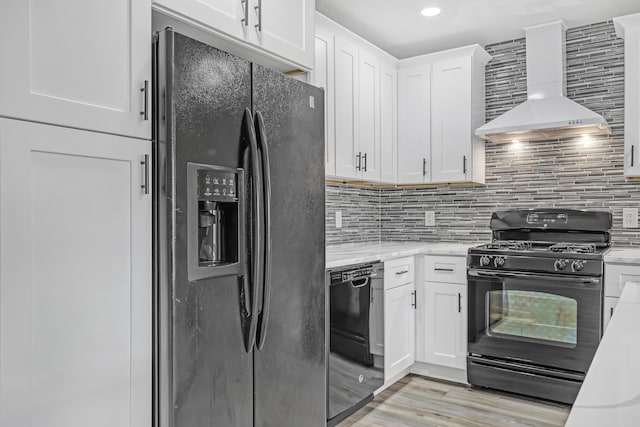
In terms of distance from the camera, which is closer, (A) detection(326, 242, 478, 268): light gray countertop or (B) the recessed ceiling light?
(A) detection(326, 242, 478, 268): light gray countertop

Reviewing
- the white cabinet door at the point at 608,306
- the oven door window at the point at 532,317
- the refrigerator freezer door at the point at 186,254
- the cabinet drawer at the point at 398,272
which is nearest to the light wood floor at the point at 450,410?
the oven door window at the point at 532,317

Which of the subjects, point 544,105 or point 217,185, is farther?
point 544,105

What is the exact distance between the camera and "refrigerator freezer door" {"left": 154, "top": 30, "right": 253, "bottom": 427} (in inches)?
59.2

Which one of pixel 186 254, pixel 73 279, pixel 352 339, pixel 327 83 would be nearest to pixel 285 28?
pixel 327 83

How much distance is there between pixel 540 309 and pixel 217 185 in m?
2.15

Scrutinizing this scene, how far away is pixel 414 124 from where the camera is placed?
3.69 meters

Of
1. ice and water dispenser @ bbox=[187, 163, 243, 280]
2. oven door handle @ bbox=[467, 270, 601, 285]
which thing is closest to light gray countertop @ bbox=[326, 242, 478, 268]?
oven door handle @ bbox=[467, 270, 601, 285]

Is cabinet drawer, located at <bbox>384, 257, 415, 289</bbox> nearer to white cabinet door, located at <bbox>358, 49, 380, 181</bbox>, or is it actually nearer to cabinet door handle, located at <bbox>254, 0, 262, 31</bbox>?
white cabinet door, located at <bbox>358, 49, 380, 181</bbox>

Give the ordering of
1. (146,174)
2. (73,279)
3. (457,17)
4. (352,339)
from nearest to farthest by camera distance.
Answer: (73,279), (146,174), (352,339), (457,17)

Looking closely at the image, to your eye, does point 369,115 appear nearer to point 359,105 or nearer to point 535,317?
point 359,105

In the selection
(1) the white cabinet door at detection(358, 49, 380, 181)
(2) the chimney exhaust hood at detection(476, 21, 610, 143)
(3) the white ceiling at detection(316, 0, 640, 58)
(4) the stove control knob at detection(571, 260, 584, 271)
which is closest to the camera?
(4) the stove control knob at detection(571, 260, 584, 271)

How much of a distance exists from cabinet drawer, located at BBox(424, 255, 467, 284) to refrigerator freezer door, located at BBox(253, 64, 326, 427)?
1.30 meters

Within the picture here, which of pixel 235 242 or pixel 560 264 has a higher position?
pixel 235 242

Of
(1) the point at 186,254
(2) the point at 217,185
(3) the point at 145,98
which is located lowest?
(1) the point at 186,254
